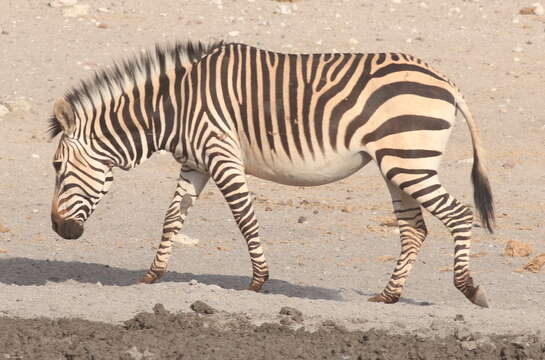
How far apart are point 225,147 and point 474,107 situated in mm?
7988

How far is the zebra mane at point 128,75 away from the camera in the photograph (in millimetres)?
8531

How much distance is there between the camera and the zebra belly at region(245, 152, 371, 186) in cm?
812

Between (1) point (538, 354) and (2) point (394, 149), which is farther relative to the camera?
(2) point (394, 149)

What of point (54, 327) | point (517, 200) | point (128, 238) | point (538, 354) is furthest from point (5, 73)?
point (538, 354)

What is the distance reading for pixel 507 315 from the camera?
731 cm

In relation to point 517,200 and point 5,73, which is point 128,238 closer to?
point 517,200

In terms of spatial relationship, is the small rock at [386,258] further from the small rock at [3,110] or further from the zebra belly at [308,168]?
the small rock at [3,110]

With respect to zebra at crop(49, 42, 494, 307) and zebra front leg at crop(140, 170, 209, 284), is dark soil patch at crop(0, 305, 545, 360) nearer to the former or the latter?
zebra at crop(49, 42, 494, 307)

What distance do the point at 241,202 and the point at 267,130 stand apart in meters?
0.54

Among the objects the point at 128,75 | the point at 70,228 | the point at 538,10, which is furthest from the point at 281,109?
the point at 538,10

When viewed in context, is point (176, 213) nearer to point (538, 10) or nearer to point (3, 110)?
point (3, 110)

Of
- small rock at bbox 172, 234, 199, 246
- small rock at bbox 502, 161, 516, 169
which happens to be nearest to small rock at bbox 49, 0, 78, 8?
small rock at bbox 502, 161, 516, 169

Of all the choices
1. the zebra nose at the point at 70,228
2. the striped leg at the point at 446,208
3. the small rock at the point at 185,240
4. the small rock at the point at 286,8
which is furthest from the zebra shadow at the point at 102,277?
the small rock at the point at 286,8

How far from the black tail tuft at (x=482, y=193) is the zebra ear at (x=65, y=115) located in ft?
9.54
